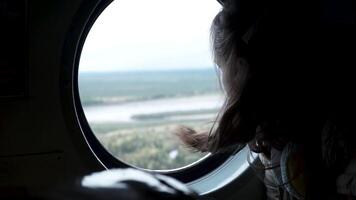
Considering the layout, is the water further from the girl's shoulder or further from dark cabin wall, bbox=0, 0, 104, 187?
the girl's shoulder

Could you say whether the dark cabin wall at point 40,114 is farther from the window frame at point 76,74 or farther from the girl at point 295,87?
the girl at point 295,87

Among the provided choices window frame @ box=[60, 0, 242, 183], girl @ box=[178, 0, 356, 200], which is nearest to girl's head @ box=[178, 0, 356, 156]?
girl @ box=[178, 0, 356, 200]

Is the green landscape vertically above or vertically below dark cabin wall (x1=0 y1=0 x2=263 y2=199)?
below

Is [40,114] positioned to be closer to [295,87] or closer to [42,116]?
[42,116]

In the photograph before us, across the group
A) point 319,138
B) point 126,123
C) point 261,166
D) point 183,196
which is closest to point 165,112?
point 126,123

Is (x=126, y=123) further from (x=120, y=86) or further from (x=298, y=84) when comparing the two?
(x=298, y=84)
